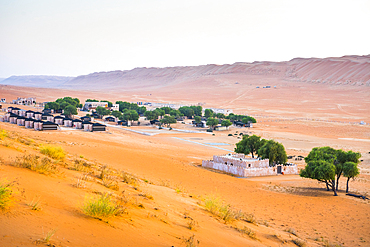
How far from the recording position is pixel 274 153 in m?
28.7

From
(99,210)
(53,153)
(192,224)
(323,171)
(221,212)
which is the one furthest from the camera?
(323,171)

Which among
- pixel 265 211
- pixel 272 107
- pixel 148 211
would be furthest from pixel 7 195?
pixel 272 107

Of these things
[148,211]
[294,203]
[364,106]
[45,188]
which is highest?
[364,106]

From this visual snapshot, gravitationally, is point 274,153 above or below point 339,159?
below

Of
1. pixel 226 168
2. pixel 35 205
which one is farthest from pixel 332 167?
pixel 35 205

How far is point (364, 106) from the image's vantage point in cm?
11212

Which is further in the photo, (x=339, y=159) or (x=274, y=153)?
(x=274, y=153)

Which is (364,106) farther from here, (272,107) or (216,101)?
(216,101)

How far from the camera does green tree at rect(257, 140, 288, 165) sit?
28.8 metres

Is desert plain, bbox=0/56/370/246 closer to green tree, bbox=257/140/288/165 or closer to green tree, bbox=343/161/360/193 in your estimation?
green tree, bbox=343/161/360/193

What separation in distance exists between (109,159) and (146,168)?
3126mm

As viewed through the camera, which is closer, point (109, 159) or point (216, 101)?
point (109, 159)

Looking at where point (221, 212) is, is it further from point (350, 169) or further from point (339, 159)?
point (339, 159)

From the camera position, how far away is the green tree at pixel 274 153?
28781 millimetres
